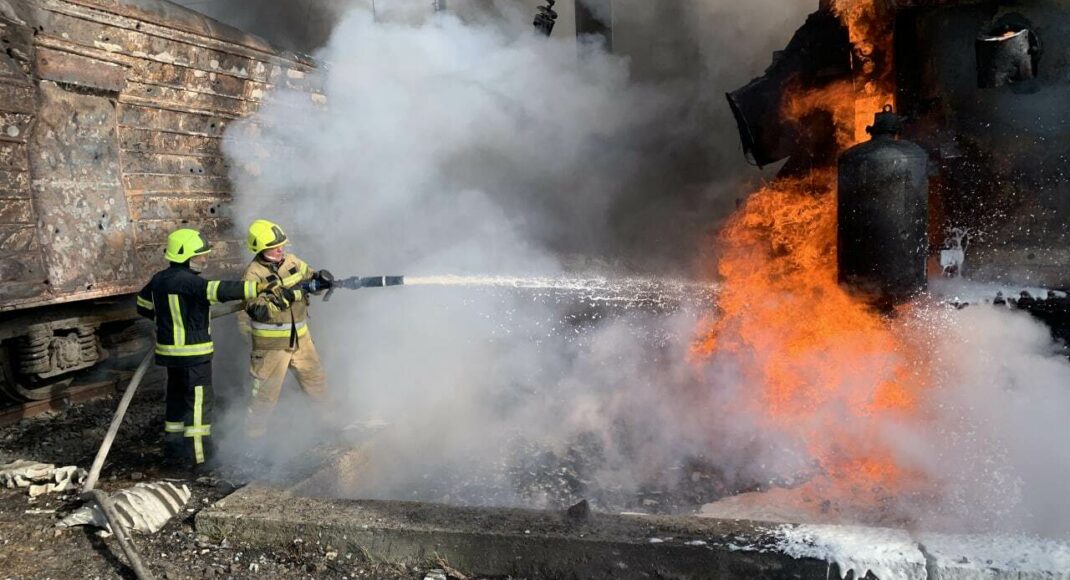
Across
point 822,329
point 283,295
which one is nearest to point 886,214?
point 822,329

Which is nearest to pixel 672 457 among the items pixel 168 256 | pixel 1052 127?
pixel 1052 127

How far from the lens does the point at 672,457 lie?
239 inches

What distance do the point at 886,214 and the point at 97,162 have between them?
6.37 metres

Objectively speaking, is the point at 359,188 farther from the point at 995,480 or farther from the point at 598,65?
the point at 995,480

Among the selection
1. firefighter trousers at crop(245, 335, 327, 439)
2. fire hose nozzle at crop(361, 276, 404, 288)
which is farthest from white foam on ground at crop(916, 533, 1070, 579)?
firefighter trousers at crop(245, 335, 327, 439)

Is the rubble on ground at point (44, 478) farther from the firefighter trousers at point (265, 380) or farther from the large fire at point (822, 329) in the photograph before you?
the large fire at point (822, 329)

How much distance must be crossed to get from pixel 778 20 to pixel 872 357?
16.3ft

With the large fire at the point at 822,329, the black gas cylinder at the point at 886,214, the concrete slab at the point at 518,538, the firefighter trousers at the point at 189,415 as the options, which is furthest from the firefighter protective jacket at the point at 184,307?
the black gas cylinder at the point at 886,214

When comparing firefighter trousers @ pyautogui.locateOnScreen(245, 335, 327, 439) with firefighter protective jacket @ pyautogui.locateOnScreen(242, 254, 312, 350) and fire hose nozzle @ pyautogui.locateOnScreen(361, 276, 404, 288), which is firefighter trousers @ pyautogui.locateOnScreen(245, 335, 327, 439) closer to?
firefighter protective jacket @ pyautogui.locateOnScreen(242, 254, 312, 350)

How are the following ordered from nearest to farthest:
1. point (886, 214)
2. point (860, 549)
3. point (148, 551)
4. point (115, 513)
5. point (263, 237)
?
point (860, 549), point (148, 551), point (115, 513), point (886, 214), point (263, 237)

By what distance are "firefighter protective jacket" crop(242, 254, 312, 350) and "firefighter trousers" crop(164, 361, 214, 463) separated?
58 cm

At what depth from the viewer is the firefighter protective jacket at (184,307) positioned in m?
5.28

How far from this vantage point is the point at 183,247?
541 cm

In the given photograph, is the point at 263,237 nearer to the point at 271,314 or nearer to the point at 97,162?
the point at 271,314
